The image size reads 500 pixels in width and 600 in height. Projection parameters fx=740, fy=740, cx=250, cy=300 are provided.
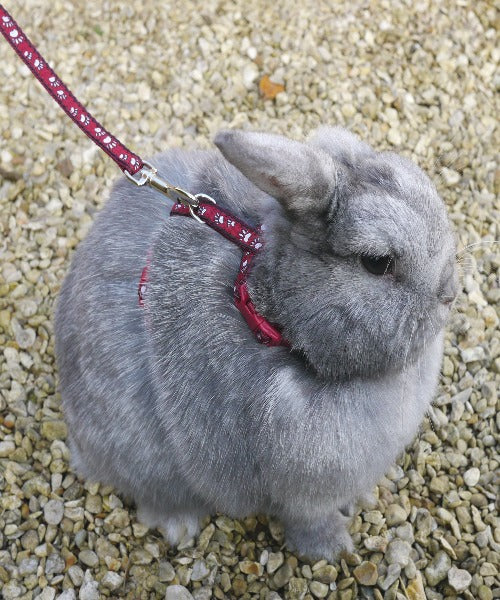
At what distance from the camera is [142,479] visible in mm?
3299

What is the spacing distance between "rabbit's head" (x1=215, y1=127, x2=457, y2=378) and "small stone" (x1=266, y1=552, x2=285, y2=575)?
1364 mm

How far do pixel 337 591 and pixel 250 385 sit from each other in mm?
1361

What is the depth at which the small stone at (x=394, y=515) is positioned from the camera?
12.0 feet

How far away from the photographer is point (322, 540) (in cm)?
351

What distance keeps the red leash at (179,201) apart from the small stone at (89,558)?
1.46 meters

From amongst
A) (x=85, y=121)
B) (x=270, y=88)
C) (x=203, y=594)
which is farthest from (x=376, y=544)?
(x=270, y=88)

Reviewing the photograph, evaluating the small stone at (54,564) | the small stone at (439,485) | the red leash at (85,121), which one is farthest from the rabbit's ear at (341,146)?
the small stone at (54,564)

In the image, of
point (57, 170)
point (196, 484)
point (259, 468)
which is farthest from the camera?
point (57, 170)

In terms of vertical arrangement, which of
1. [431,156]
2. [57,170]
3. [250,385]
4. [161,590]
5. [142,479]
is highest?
[431,156]

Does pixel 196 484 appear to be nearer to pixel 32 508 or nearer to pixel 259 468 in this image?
pixel 259 468

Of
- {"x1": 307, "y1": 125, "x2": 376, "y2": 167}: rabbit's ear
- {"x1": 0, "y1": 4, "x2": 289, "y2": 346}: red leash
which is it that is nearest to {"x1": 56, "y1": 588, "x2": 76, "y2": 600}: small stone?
{"x1": 0, "y1": 4, "x2": 289, "y2": 346}: red leash

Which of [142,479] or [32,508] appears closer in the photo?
[142,479]

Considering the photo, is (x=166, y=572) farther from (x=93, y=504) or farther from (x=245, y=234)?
(x=245, y=234)

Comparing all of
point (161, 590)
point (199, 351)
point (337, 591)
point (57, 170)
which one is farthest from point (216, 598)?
point (57, 170)
